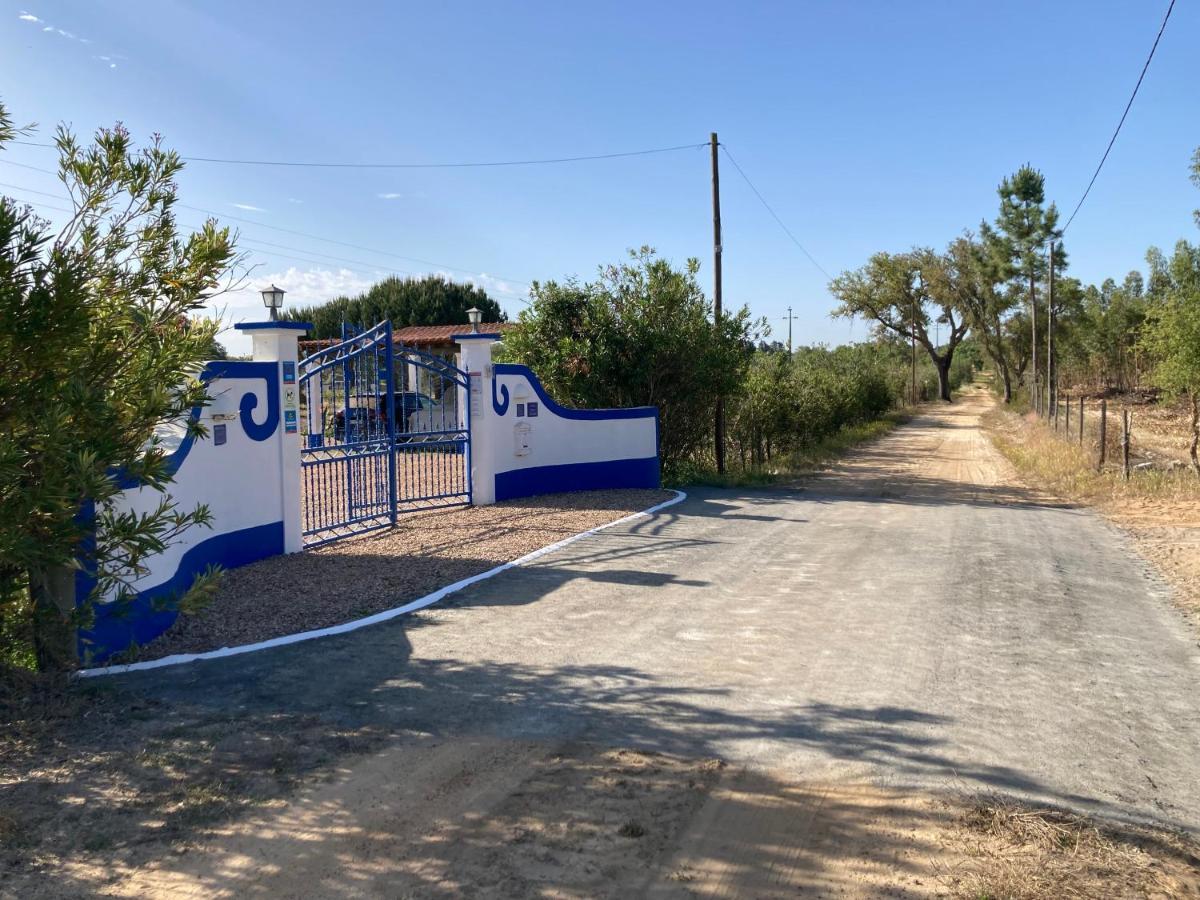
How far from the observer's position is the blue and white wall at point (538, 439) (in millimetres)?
13000

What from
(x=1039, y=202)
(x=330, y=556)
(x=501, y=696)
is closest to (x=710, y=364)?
(x=330, y=556)

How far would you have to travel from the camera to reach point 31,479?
4.62m

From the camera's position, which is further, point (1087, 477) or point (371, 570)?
point (1087, 477)

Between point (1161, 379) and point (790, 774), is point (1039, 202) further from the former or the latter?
point (790, 774)

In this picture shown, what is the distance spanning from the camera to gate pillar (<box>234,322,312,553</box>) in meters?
9.15

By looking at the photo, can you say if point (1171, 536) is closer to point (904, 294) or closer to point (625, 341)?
point (625, 341)

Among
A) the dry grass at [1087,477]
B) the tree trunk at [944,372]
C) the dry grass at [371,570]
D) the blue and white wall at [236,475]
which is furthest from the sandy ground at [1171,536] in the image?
the tree trunk at [944,372]

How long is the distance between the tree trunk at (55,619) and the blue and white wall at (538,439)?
7.94 m

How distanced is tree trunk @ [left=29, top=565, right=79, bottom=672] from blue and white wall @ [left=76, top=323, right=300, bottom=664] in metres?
0.77

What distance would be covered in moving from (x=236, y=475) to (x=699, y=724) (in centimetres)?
553

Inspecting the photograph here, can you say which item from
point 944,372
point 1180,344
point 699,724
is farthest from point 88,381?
point 944,372

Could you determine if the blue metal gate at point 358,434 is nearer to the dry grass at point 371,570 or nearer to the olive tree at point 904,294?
the dry grass at point 371,570

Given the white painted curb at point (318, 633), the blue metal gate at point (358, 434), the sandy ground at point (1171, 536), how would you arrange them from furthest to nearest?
1. the blue metal gate at point (358, 434)
2. the sandy ground at point (1171, 536)
3. the white painted curb at point (318, 633)

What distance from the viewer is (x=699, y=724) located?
4840 mm
